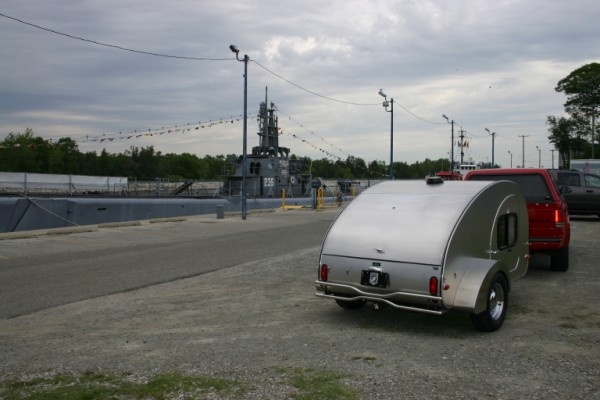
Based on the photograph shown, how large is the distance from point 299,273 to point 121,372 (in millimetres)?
5930

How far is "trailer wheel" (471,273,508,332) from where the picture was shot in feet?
20.2

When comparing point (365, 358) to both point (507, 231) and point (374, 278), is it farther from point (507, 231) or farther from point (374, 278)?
point (507, 231)

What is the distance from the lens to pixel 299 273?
10.7 metres

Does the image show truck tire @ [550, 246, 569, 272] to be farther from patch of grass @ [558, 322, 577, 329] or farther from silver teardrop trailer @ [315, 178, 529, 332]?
patch of grass @ [558, 322, 577, 329]

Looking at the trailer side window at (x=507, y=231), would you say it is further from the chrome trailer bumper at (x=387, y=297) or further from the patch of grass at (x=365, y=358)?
the patch of grass at (x=365, y=358)

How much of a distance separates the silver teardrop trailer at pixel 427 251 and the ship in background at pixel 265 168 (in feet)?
105

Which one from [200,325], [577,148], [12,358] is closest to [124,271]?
[200,325]

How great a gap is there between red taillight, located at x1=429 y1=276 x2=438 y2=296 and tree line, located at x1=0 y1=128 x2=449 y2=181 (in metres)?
30.0

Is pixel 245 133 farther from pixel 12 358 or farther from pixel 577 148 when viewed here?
pixel 577 148

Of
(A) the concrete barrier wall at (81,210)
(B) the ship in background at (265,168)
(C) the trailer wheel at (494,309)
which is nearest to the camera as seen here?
(C) the trailer wheel at (494,309)

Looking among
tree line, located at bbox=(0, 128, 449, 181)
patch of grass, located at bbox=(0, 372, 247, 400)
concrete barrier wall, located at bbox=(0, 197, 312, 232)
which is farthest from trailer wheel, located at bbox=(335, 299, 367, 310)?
tree line, located at bbox=(0, 128, 449, 181)

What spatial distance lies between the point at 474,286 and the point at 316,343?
5.83ft

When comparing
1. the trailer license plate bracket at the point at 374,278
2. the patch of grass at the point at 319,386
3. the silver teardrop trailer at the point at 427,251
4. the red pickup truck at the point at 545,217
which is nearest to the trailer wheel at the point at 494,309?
the silver teardrop trailer at the point at 427,251

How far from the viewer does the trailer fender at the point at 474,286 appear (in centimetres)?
588
